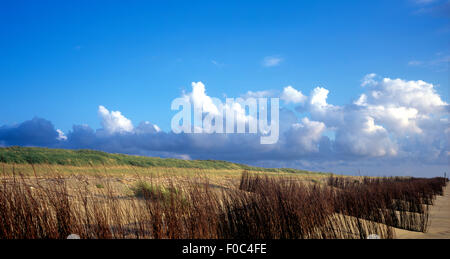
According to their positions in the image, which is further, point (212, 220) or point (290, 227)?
point (290, 227)
